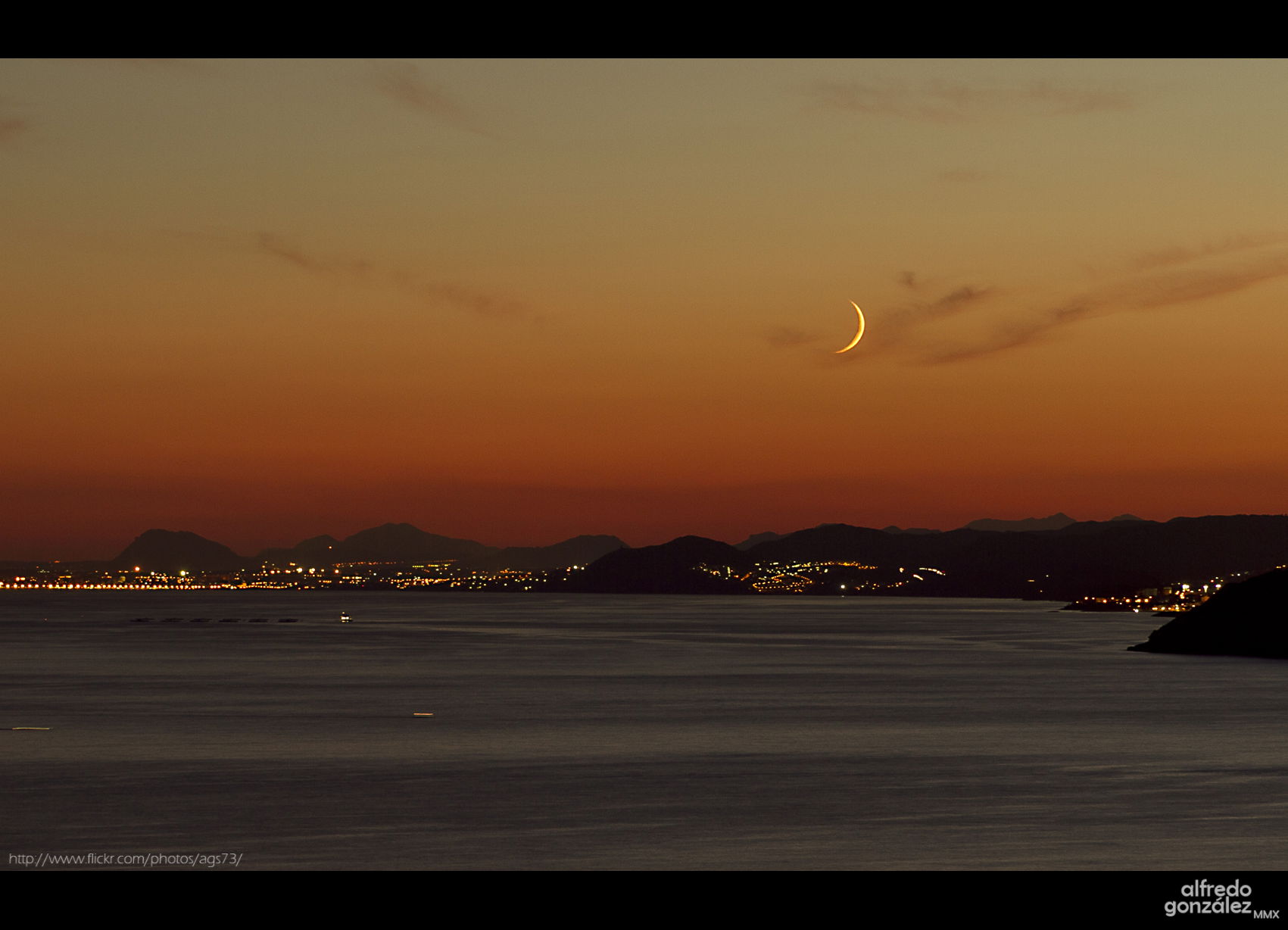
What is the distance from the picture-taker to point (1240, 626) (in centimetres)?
11675

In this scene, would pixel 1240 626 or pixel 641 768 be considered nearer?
pixel 641 768

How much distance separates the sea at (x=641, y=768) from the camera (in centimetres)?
2708

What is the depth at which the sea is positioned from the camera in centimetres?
2708

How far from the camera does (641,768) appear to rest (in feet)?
134

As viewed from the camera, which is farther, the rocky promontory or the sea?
the rocky promontory

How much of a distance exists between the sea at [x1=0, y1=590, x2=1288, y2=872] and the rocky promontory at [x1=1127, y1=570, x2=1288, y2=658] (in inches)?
845

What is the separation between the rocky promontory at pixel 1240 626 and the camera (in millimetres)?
113125

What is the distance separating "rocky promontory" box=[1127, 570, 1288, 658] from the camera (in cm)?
11312

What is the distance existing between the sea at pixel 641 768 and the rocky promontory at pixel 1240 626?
70.4 feet

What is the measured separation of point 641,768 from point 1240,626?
295ft

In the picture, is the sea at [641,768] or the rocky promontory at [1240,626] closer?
the sea at [641,768]

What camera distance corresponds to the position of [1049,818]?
31344mm
